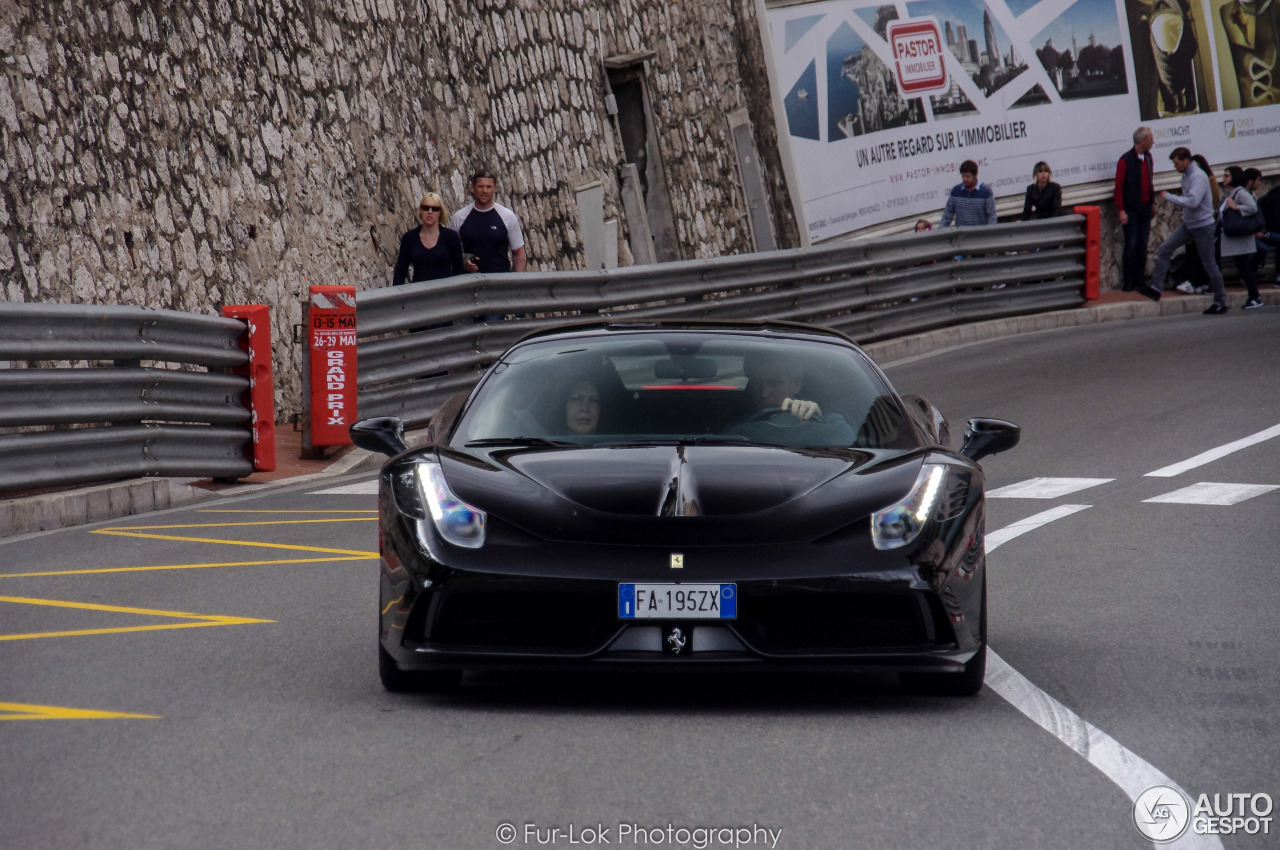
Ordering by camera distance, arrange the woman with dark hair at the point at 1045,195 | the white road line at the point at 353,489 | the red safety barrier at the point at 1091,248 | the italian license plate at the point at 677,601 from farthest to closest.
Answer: the woman with dark hair at the point at 1045,195, the red safety barrier at the point at 1091,248, the white road line at the point at 353,489, the italian license plate at the point at 677,601

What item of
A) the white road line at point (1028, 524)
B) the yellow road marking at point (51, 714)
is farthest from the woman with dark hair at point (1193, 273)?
the yellow road marking at point (51, 714)

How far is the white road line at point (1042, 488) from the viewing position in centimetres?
1002

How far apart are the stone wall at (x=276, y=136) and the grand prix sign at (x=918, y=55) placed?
4436 millimetres

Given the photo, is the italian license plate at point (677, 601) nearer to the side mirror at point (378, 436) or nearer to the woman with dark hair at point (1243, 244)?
the side mirror at point (378, 436)

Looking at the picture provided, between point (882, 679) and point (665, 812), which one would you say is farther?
point (882, 679)

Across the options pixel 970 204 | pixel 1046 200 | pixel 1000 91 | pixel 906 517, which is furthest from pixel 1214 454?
pixel 1000 91

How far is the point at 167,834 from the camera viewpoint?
3752mm

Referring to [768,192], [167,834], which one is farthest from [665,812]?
[768,192]

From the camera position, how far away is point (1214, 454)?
11.5m

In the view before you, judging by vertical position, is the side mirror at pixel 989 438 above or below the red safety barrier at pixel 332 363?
below

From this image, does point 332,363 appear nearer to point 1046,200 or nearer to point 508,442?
point 508,442

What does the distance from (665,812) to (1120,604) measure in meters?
3.41

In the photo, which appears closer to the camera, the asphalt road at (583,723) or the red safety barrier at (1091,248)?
the asphalt road at (583,723)

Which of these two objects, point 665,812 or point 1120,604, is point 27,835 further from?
point 1120,604
